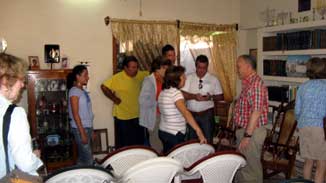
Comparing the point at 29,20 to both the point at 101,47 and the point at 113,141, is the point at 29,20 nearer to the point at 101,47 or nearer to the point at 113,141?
the point at 101,47

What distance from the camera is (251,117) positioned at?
3105 mm

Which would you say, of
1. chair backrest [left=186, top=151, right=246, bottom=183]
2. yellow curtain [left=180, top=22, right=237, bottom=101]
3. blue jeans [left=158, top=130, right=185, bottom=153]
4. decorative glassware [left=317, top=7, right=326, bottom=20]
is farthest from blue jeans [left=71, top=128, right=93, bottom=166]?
decorative glassware [left=317, top=7, right=326, bottom=20]

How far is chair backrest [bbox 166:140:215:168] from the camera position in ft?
8.94

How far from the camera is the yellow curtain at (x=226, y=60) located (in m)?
6.26

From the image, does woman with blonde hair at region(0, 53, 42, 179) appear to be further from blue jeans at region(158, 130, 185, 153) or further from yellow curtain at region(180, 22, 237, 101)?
yellow curtain at region(180, 22, 237, 101)

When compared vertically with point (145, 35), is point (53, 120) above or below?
below

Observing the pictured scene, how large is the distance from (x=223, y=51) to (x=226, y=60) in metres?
0.17

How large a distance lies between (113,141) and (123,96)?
1085 mm

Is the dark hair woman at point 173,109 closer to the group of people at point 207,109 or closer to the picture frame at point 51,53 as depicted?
the group of people at point 207,109

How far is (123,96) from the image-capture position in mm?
4832

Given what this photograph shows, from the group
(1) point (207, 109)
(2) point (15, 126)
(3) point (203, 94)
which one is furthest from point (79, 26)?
(2) point (15, 126)

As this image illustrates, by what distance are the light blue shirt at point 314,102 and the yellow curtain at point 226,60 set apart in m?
2.93

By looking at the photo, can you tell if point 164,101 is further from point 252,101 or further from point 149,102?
point 149,102

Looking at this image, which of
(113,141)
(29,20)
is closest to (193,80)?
(113,141)
